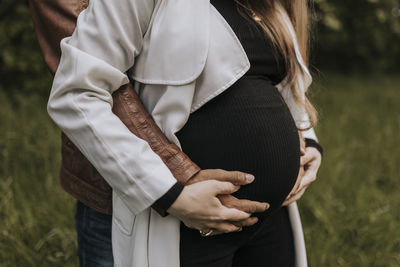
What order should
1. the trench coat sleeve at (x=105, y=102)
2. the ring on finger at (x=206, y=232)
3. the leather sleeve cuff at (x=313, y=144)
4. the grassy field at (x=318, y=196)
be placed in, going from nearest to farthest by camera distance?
the trench coat sleeve at (x=105, y=102) → the ring on finger at (x=206, y=232) → the leather sleeve cuff at (x=313, y=144) → the grassy field at (x=318, y=196)

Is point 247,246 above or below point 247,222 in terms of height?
below

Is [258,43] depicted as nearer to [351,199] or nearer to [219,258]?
[219,258]

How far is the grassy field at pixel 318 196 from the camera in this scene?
221 cm

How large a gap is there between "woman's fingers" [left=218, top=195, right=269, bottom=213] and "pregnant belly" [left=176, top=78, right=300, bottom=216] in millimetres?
28

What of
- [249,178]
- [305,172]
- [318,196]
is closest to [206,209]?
[249,178]

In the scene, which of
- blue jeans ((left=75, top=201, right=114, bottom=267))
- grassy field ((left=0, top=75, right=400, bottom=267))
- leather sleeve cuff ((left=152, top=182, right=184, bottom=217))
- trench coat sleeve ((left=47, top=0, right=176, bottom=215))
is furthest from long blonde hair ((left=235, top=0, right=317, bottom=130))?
blue jeans ((left=75, top=201, right=114, bottom=267))

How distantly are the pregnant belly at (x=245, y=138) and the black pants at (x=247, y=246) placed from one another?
0.13m

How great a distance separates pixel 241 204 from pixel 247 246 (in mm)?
252

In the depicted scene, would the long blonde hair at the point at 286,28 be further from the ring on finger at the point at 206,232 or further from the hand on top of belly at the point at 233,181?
the ring on finger at the point at 206,232

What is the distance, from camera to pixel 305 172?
140cm

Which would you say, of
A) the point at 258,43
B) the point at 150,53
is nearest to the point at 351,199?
the point at 258,43

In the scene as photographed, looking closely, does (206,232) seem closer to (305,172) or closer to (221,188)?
(221,188)

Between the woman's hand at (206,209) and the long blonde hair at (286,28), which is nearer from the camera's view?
the woman's hand at (206,209)

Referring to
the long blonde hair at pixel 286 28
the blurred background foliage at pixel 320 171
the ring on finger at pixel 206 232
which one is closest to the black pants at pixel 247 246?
the ring on finger at pixel 206 232
